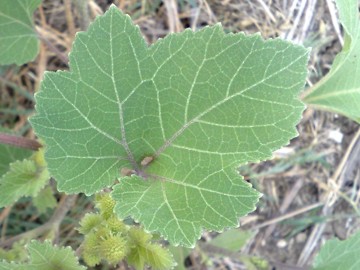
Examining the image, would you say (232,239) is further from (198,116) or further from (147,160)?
(198,116)

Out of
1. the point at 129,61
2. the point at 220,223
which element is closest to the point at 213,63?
the point at 129,61

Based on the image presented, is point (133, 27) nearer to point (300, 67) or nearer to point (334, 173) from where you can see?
point (300, 67)

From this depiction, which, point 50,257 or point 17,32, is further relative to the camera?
point 17,32

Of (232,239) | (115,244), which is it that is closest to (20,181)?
(115,244)

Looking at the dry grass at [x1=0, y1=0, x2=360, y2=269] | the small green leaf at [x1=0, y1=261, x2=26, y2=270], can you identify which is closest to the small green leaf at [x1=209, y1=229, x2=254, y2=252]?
the dry grass at [x1=0, y1=0, x2=360, y2=269]

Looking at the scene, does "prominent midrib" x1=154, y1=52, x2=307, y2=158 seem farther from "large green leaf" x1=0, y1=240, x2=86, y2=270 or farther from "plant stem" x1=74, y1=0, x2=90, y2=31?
"plant stem" x1=74, y1=0, x2=90, y2=31

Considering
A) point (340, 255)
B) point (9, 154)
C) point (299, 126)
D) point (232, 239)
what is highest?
point (9, 154)

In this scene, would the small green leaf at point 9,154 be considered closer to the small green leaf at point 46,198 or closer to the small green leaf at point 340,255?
the small green leaf at point 46,198
